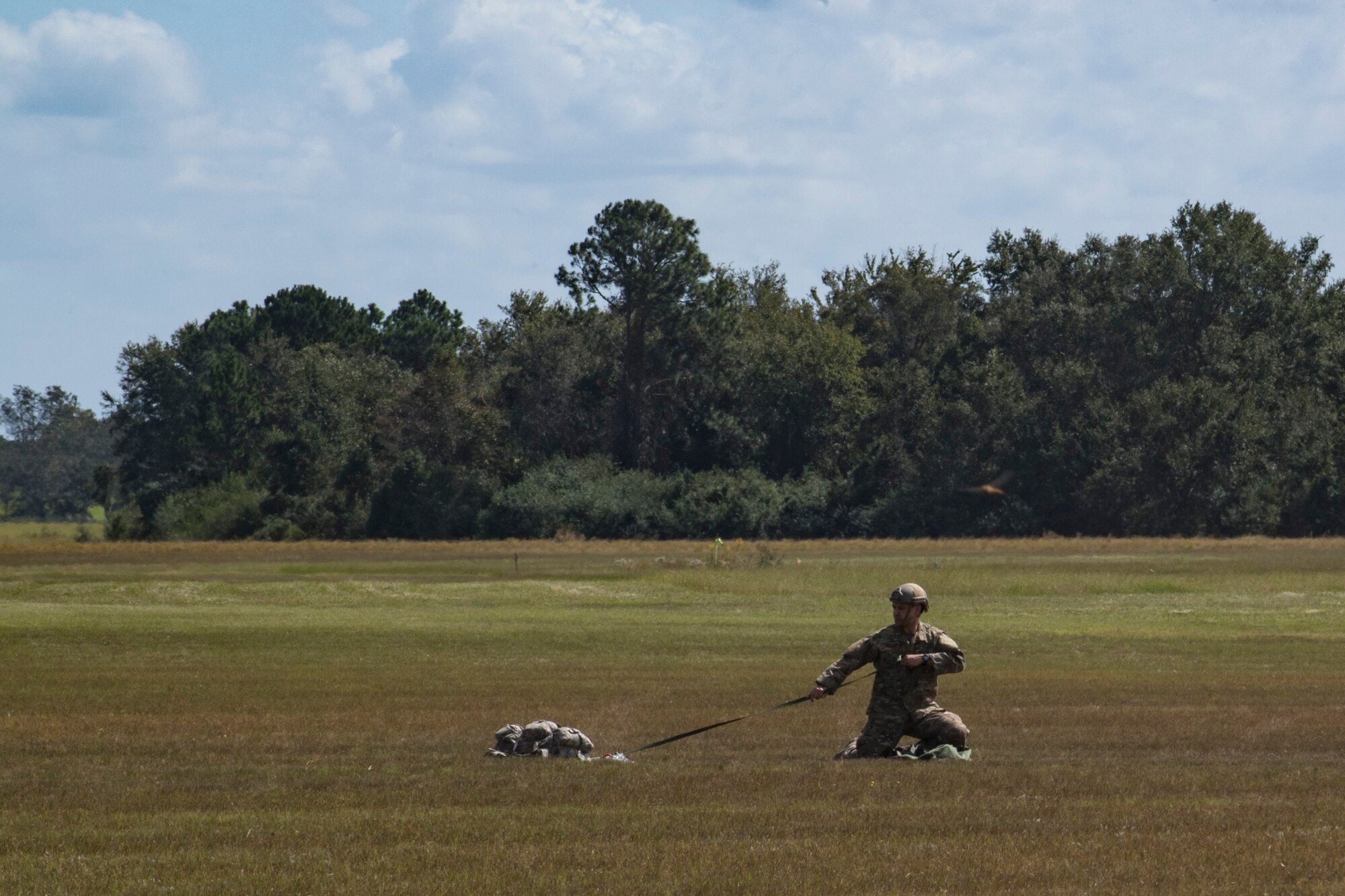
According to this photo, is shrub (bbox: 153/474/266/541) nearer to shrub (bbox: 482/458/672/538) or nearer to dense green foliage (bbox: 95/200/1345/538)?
dense green foliage (bbox: 95/200/1345/538)

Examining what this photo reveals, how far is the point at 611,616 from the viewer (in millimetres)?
42906

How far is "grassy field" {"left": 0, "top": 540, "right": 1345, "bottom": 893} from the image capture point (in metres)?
10.1

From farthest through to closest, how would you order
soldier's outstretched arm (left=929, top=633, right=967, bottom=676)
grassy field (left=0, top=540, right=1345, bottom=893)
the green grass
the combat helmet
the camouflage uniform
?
1. the green grass
2. the camouflage uniform
3. soldier's outstretched arm (left=929, top=633, right=967, bottom=676)
4. the combat helmet
5. grassy field (left=0, top=540, right=1345, bottom=893)

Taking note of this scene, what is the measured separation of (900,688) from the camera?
14.9 meters

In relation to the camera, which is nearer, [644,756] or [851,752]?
[851,752]

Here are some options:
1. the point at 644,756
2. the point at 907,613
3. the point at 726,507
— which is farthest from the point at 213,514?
the point at 907,613

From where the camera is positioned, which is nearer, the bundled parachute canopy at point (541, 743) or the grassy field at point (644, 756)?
the grassy field at point (644, 756)

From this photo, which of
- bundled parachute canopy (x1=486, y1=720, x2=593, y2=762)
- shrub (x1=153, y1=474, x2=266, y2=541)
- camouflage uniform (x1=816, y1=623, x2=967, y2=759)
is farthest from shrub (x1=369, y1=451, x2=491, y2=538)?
camouflage uniform (x1=816, y1=623, x2=967, y2=759)

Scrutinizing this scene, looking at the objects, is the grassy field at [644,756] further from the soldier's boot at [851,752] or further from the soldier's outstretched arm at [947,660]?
the soldier's outstretched arm at [947,660]

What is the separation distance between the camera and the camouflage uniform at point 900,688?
14617 millimetres

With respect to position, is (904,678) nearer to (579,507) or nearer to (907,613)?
(907,613)

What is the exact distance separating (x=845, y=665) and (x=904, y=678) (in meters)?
0.64

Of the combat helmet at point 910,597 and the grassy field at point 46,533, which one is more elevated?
the combat helmet at point 910,597

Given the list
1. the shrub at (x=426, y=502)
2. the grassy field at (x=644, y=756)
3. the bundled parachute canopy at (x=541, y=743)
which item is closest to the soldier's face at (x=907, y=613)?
the grassy field at (x=644, y=756)
